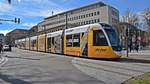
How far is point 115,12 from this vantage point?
12531 cm

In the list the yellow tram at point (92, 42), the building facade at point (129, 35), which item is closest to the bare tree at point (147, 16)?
the building facade at point (129, 35)

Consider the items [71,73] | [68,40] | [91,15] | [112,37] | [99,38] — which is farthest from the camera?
[91,15]

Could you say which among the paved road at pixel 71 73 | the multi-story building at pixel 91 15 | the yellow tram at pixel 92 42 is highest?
the multi-story building at pixel 91 15

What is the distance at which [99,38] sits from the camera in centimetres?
2686

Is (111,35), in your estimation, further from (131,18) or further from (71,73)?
(131,18)

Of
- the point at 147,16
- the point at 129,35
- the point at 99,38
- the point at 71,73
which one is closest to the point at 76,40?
the point at 99,38

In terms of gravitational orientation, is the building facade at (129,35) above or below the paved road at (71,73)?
above

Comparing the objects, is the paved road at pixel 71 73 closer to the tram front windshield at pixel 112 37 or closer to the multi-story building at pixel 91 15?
the tram front windshield at pixel 112 37

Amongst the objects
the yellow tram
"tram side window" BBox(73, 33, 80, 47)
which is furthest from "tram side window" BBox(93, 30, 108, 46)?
"tram side window" BBox(73, 33, 80, 47)

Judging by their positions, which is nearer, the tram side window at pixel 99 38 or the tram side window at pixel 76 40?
the tram side window at pixel 99 38

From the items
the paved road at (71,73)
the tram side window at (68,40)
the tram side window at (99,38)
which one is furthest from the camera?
the tram side window at (68,40)

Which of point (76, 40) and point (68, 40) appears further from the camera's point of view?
point (68, 40)

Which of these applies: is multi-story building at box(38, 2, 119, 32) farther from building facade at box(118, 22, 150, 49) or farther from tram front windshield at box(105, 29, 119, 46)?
tram front windshield at box(105, 29, 119, 46)

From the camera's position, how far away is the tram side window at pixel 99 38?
26153 millimetres
